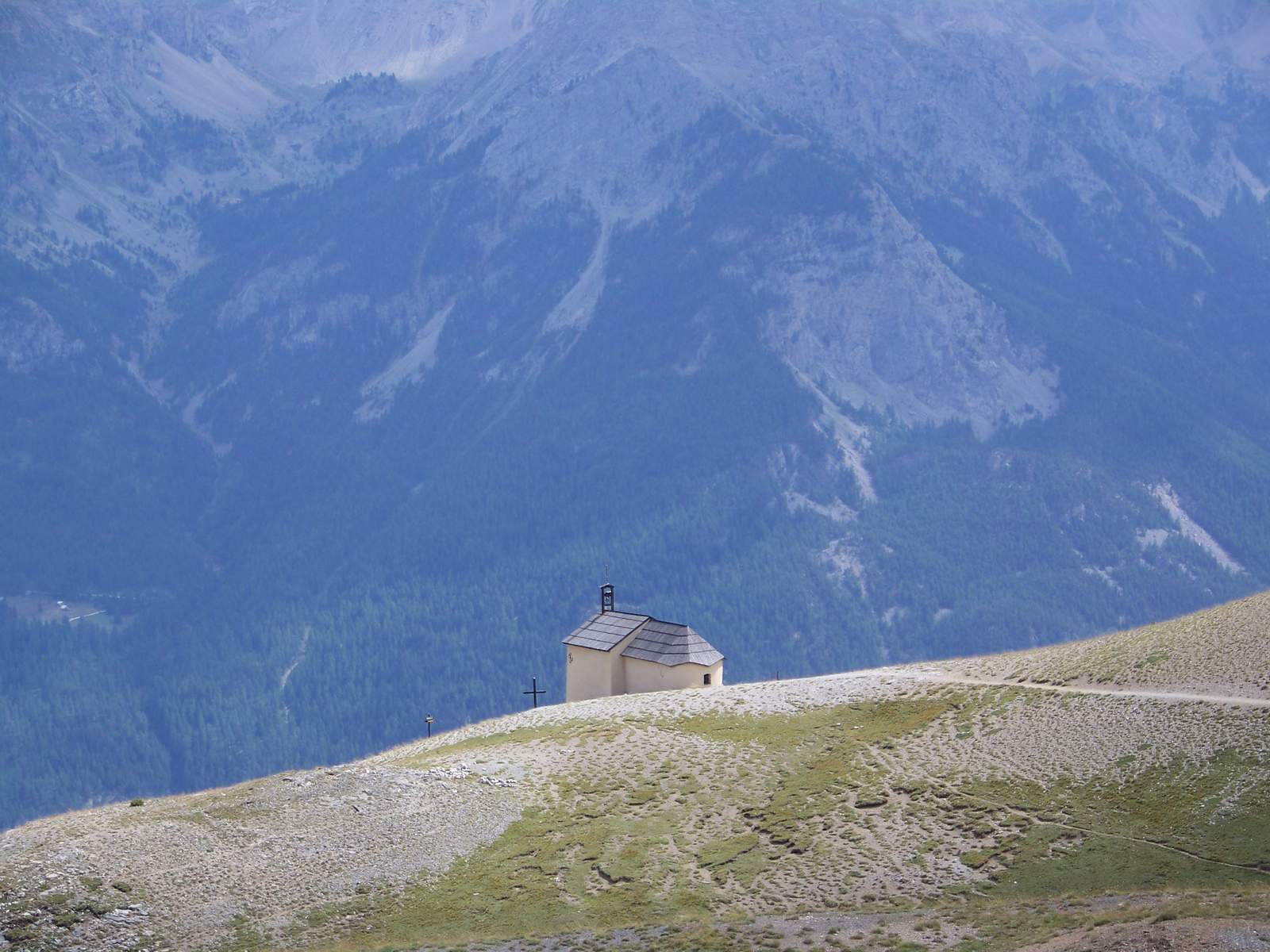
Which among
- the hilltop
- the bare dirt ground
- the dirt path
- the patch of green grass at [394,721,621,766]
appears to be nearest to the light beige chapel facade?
the patch of green grass at [394,721,621,766]

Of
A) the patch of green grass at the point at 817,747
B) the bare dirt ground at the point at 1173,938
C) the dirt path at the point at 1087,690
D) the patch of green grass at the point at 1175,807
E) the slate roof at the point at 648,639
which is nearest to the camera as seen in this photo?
the bare dirt ground at the point at 1173,938

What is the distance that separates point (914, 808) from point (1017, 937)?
17019 millimetres

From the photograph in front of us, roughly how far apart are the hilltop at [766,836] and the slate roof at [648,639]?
17.2 metres

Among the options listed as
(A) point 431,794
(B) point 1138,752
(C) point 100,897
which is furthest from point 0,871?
(B) point 1138,752

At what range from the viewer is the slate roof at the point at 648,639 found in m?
118

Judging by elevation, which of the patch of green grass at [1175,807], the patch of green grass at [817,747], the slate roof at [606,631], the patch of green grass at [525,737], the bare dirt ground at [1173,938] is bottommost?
the bare dirt ground at [1173,938]

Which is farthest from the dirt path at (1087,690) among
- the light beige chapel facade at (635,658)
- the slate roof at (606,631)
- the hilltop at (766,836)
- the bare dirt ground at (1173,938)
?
the bare dirt ground at (1173,938)

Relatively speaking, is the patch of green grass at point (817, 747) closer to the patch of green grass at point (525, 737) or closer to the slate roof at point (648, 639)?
the patch of green grass at point (525, 737)

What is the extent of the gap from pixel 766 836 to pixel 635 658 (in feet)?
130

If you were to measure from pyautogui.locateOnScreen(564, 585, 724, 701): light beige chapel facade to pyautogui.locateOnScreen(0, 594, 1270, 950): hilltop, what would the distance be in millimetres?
16866

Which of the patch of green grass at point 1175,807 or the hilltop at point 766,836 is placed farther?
the patch of green grass at point 1175,807

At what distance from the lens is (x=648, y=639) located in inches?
4808

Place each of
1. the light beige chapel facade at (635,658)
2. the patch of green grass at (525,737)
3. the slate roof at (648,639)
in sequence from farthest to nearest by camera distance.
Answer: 1. the slate roof at (648,639)
2. the light beige chapel facade at (635,658)
3. the patch of green grass at (525,737)

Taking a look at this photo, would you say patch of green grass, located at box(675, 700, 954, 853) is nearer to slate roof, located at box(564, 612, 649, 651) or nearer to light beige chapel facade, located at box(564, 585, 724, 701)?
light beige chapel facade, located at box(564, 585, 724, 701)
